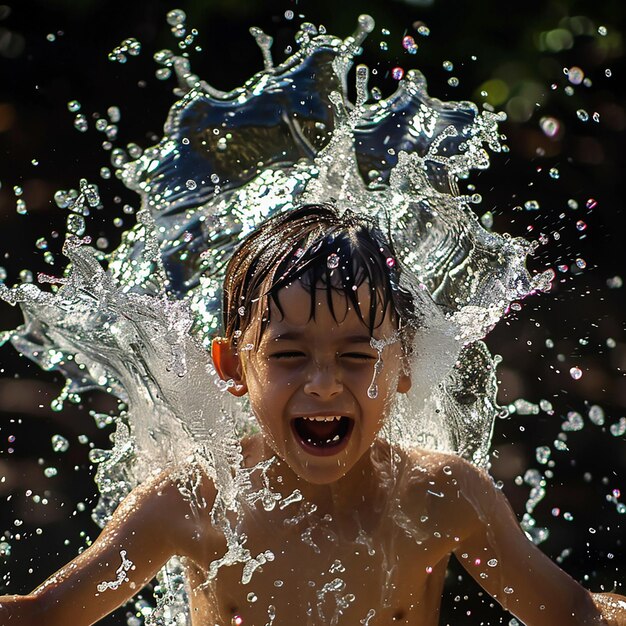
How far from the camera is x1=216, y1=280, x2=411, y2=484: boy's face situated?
2209mm

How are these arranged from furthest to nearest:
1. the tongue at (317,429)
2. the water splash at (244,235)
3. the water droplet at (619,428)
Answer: the water droplet at (619,428) < the water splash at (244,235) < the tongue at (317,429)

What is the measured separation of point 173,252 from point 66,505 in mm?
2019

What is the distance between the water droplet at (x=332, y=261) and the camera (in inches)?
89.7

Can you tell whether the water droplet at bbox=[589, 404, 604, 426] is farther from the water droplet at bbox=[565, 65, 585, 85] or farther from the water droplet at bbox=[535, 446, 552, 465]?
the water droplet at bbox=[565, 65, 585, 85]

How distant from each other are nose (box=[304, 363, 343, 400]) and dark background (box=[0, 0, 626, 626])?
85.6 inches

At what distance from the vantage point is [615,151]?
463 centimetres

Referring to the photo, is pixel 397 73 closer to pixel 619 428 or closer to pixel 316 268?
pixel 619 428

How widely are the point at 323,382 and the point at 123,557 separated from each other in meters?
0.62

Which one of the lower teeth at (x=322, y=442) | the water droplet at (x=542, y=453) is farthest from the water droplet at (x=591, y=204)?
the lower teeth at (x=322, y=442)

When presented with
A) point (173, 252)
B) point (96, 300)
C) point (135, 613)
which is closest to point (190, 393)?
point (96, 300)

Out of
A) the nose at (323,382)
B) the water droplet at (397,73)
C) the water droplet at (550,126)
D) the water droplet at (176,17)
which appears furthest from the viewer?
the water droplet at (550,126)

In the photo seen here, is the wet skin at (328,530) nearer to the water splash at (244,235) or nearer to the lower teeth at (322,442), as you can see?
the lower teeth at (322,442)

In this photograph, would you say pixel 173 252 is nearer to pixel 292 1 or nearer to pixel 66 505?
pixel 292 1

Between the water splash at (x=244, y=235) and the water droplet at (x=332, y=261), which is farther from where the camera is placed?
the water splash at (x=244, y=235)
